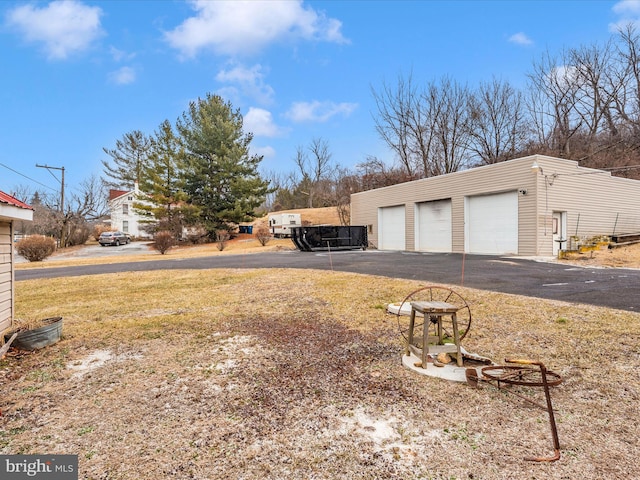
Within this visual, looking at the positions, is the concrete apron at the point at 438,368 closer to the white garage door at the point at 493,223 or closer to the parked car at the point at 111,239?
the white garage door at the point at 493,223

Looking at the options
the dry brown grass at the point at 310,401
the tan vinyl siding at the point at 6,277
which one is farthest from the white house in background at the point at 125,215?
the dry brown grass at the point at 310,401

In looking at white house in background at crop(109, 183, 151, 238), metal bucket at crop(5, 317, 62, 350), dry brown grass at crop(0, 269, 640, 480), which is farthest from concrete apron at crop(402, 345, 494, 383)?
white house in background at crop(109, 183, 151, 238)

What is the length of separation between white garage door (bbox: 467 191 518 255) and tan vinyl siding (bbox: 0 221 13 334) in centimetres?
1601

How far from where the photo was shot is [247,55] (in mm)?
16859

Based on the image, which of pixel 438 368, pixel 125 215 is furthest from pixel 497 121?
pixel 125 215

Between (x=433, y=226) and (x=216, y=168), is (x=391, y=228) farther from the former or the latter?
(x=216, y=168)

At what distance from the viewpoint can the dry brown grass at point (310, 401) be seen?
1.98 metres

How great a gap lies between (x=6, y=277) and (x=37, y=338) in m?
1.28

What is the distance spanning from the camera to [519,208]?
48.2 feet

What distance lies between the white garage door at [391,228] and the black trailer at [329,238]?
130 centimetres

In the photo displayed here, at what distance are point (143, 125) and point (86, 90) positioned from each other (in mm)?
25656

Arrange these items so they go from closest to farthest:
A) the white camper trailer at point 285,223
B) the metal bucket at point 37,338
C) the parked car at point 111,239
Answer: the metal bucket at point 37,338 → the white camper trailer at point 285,223 → the parked car at point 111,239

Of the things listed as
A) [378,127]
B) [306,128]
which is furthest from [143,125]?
[378,127]

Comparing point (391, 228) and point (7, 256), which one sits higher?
point (391, 228)
